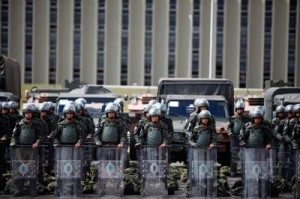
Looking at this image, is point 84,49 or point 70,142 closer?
point 70,142

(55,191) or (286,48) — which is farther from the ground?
(286,48)

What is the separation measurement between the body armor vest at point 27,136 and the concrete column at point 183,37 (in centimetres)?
5153

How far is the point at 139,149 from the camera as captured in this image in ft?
53.5

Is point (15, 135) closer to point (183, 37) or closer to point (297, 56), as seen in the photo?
point (183, 37)

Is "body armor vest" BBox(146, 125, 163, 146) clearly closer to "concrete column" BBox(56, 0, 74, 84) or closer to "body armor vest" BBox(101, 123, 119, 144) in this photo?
"body armor vest" BBox(101, 123, 119, 144)

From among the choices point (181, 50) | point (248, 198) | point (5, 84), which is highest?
point (181, 50)

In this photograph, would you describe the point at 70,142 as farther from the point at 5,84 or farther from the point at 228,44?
the point at 228,44

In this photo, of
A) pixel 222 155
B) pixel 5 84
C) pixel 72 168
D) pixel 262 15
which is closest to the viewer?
pixel 72 168

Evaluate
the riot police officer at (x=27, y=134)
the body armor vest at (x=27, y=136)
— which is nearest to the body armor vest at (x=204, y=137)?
the riot police officer at (x=27, y=134)

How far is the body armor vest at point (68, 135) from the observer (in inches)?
642

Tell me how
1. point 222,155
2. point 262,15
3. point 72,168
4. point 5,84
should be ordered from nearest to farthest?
point 72,168 < point 222,155 < point 5,84 < point 262,15

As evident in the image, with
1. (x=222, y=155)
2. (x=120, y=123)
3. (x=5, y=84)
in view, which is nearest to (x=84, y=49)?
(x=5, y=84)

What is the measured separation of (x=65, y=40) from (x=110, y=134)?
171 ft

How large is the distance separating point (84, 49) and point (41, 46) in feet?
11.5
